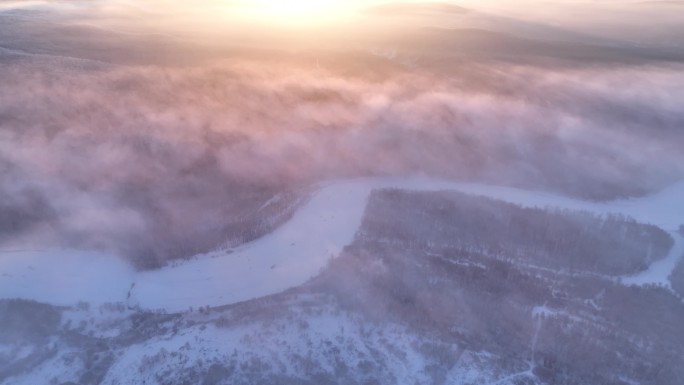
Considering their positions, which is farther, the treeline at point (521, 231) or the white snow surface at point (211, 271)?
the treeline at point (521, 231)

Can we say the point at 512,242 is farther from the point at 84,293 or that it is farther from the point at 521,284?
the point at 84,293

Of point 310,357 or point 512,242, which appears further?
point 512,242

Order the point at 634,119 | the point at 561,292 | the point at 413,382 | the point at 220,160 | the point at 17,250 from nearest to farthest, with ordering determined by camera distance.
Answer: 1. the point at 413,382
2. the point at 561,292
3. the point at 17,250
4. the point at 220,160
5. the point at 634,119

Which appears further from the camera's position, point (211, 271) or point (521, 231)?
point (521, 231)

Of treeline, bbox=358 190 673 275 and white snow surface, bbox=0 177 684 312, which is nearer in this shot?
white snow surface, bbox=0 177 684 312

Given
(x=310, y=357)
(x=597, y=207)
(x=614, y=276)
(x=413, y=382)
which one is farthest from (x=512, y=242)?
(x=310, y=357)
